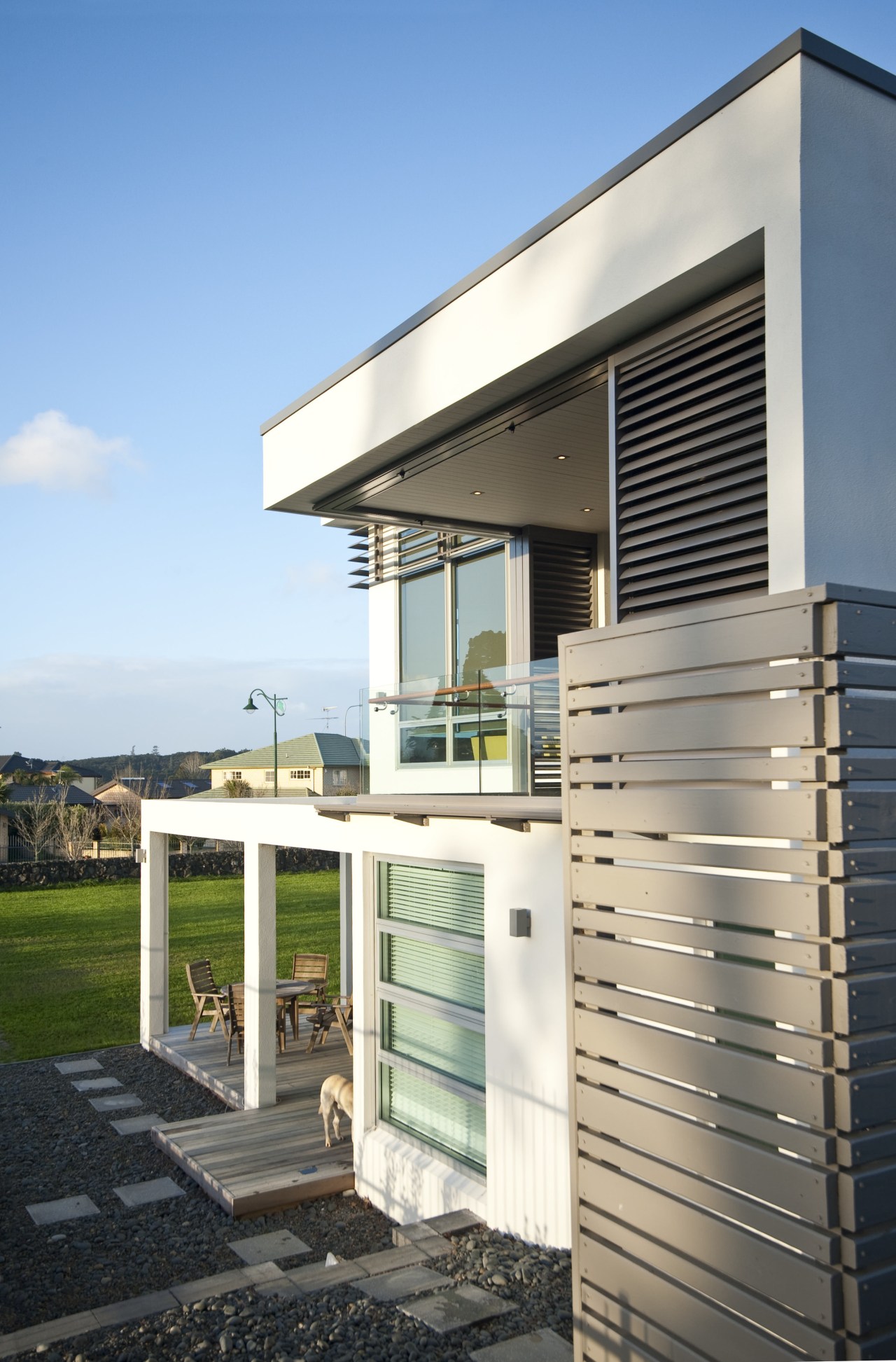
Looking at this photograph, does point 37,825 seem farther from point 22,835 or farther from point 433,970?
point 433,970

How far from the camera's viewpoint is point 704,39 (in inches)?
395

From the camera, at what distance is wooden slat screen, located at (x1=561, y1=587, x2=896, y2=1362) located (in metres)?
3.44

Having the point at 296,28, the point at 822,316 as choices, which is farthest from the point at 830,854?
the point at 296,28

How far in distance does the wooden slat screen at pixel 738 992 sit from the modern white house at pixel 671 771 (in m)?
0.01

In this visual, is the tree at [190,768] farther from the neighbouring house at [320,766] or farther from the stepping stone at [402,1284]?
the stepping stone at [402,1284]

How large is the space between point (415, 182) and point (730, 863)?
1320 cm

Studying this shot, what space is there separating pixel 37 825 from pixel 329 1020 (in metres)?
31.4

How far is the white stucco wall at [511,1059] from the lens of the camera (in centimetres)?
660

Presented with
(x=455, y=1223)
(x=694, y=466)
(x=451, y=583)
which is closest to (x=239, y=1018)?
(x=451, y=583)

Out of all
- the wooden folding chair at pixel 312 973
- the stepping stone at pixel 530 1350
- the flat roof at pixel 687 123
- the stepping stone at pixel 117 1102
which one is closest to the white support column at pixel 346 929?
the wooden folding chair at pixel 312 973

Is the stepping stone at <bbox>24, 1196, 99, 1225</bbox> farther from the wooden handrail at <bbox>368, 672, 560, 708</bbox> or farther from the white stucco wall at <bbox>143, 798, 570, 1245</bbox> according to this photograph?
the wooden handrail at <bbox>368, 672, 560, 708</bbox>

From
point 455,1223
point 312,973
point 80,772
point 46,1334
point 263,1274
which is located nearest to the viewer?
point 46,1334

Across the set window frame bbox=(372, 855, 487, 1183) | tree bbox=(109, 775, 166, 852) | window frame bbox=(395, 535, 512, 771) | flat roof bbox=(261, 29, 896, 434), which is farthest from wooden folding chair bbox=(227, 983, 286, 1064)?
tree bbox=(109, 775, 166, 852)

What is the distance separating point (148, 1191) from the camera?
9469mm
